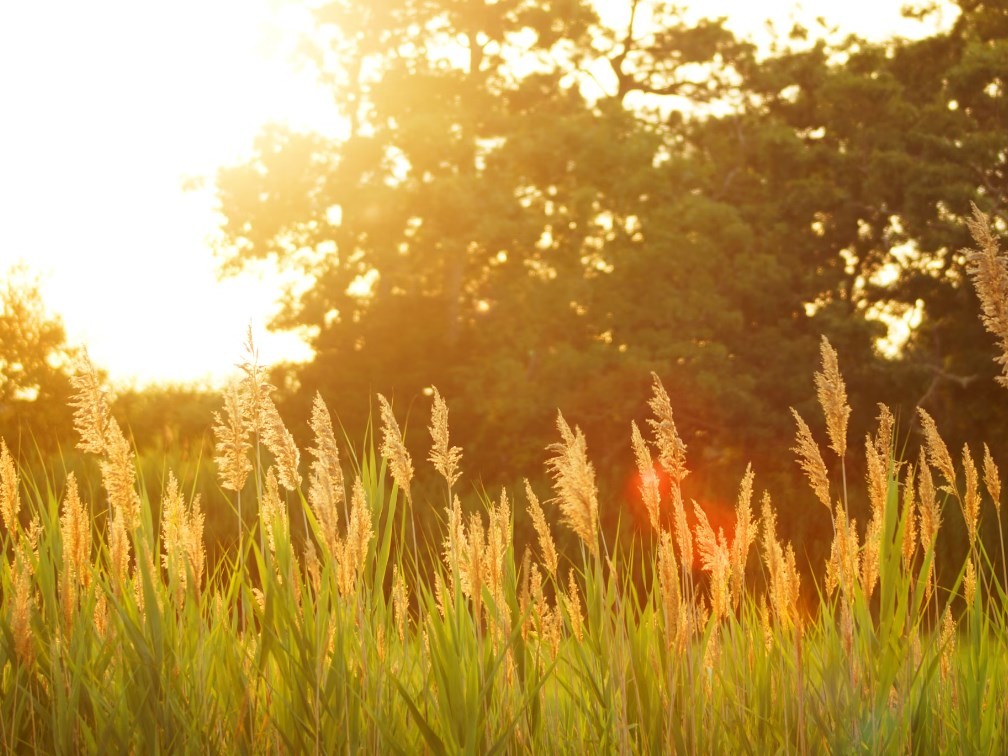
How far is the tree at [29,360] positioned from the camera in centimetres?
1872

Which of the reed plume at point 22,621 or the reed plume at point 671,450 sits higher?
the reed plume at point 671,450

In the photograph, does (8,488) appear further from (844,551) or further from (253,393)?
(844,551)

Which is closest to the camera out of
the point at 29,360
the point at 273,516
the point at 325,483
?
the point at 325,483

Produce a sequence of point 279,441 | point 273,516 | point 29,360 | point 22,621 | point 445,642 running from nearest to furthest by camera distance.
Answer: point 279,441 < point 22,621 < point 445,642 < point 273,516 < point 29,360

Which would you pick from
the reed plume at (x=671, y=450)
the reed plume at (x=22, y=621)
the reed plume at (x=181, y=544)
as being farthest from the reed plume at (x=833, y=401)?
the reed plume at (x=22, y=621)

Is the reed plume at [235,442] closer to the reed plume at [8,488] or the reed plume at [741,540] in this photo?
the reed plume at [8,488]

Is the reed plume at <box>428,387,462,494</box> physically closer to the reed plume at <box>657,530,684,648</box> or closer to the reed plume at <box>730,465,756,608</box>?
the reed plume at <box>657,530,684,648</box>

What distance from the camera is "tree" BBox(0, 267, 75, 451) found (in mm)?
18719

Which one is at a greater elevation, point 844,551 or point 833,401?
point 833,401

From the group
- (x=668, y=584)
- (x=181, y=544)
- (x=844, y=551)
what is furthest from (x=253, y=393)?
(x=844, y=551)

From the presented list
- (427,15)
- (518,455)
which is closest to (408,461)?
(518,455)

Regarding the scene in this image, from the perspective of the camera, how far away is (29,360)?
Answer: 1888cm

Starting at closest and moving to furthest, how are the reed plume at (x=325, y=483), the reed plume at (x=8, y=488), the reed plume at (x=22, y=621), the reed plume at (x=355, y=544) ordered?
1. the reed plume at (x=325, y=483)
2. the reed plume at (x=355, y=544)
3. the reed plume at (x=22, y=621)
4. the reed plume at (x=8, y=488)

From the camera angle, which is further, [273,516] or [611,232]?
[611,232]
